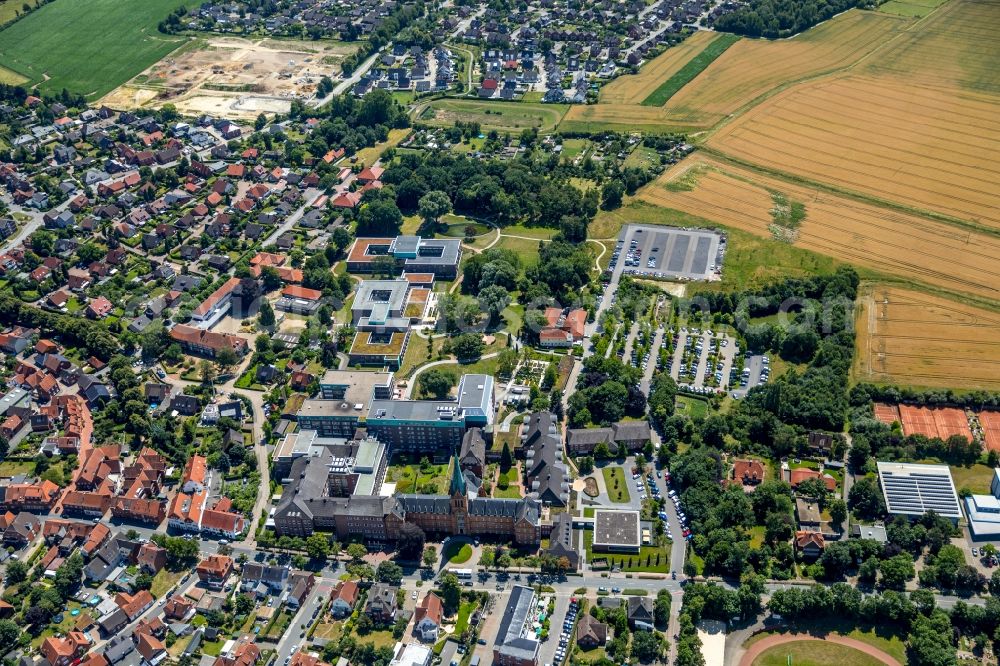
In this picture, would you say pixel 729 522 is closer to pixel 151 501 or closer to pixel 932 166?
pixel 151 501

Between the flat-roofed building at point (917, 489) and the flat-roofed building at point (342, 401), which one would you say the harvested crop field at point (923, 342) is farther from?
the flat-roofed building at point (342, 401)

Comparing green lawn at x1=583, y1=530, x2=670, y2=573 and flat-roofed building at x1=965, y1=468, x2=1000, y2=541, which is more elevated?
flat-roofed building at x1=965, y1=468, x2=1000, y2=541

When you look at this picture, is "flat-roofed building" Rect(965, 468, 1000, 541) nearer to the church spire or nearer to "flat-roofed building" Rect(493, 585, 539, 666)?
"flat-roofed building" Rect(493, 585, 539, 666)

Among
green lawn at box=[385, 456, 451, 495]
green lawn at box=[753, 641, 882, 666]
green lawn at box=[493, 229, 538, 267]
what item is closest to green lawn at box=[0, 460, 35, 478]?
green lawn at box=[385, 456, 451, 495]

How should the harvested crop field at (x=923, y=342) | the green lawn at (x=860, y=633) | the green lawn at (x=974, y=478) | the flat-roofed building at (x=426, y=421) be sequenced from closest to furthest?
the green lawn at (x=860, y=633) → the green lawn at (x=974, y=478) → the flat-roofed building at (x=426, y=421) → the harvested crop field at (x=923, y=342)

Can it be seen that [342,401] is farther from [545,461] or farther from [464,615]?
[464,615]

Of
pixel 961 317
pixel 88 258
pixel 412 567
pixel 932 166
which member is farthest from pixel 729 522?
pixel 88 258

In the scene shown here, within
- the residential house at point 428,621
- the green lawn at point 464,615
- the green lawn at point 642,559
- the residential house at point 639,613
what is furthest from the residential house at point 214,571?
the residential house at point 639,613
